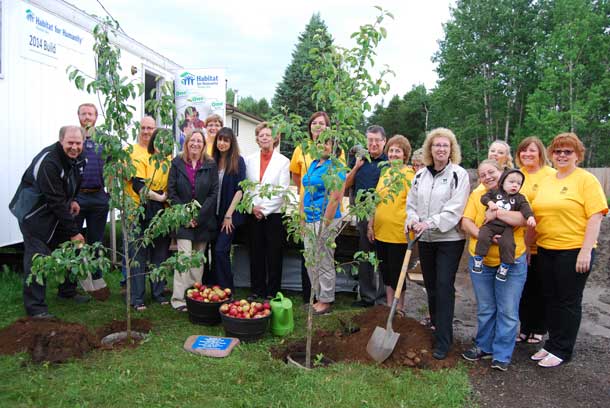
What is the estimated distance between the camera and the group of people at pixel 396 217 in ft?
11.6

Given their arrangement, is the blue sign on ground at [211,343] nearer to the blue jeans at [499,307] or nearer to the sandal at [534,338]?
the blue jeans at [499,307]

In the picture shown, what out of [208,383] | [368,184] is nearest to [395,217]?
[368,184]

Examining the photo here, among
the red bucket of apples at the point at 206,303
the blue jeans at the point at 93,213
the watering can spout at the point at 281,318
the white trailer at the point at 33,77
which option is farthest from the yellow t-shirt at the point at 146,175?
the watering can spout at the point at 281,318

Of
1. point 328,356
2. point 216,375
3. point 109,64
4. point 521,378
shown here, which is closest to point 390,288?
point 328,356

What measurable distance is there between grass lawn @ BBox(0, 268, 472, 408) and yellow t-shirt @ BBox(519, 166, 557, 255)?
154cm

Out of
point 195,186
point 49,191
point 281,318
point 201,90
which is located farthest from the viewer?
point 201,90

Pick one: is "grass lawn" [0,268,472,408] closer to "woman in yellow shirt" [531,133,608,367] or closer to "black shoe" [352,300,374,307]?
"woman in yellow shirt" [531,133,608,367]

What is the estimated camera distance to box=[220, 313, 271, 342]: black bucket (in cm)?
393

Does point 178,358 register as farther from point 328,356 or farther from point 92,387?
point 328,356

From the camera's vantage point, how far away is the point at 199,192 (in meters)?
4.68

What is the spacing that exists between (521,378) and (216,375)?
2368 millimetres

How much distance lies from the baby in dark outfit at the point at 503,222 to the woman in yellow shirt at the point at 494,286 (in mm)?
50

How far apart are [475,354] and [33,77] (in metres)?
5.49

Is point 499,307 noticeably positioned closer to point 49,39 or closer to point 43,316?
point 43,316
